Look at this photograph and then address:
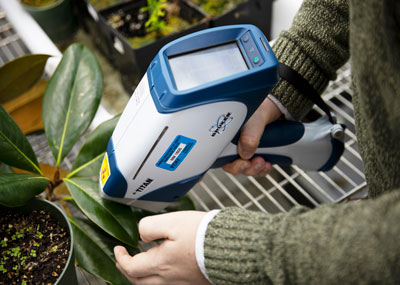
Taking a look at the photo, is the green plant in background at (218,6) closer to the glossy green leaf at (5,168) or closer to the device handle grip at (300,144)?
the device handle grip at (300,144)

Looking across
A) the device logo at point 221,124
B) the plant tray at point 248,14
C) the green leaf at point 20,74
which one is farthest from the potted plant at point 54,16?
the device logo at point 221,124

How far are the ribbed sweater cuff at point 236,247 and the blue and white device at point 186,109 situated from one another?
137mm

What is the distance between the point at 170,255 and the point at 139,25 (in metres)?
1.01

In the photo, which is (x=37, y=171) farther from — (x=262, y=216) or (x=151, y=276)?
(x=262, y=216)

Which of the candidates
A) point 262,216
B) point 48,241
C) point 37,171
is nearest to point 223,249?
point 262,216

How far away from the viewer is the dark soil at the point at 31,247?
1.87ft

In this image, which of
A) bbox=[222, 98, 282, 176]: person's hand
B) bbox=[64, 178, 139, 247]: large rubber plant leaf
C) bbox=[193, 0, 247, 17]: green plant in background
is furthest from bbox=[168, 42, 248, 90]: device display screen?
bbox=[193, 0, 247, 17]: green plant in background

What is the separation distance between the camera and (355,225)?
1.27ft

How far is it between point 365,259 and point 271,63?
0.29 meters

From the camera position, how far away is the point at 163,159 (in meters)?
0.59

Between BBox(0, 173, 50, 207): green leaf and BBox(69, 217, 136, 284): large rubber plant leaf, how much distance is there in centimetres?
11

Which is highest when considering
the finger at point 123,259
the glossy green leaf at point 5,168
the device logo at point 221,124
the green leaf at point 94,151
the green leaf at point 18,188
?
the green leaf at point 18,188

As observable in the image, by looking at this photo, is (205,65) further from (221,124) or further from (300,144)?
(300,144)

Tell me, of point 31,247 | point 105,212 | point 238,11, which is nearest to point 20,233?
point 31,247
